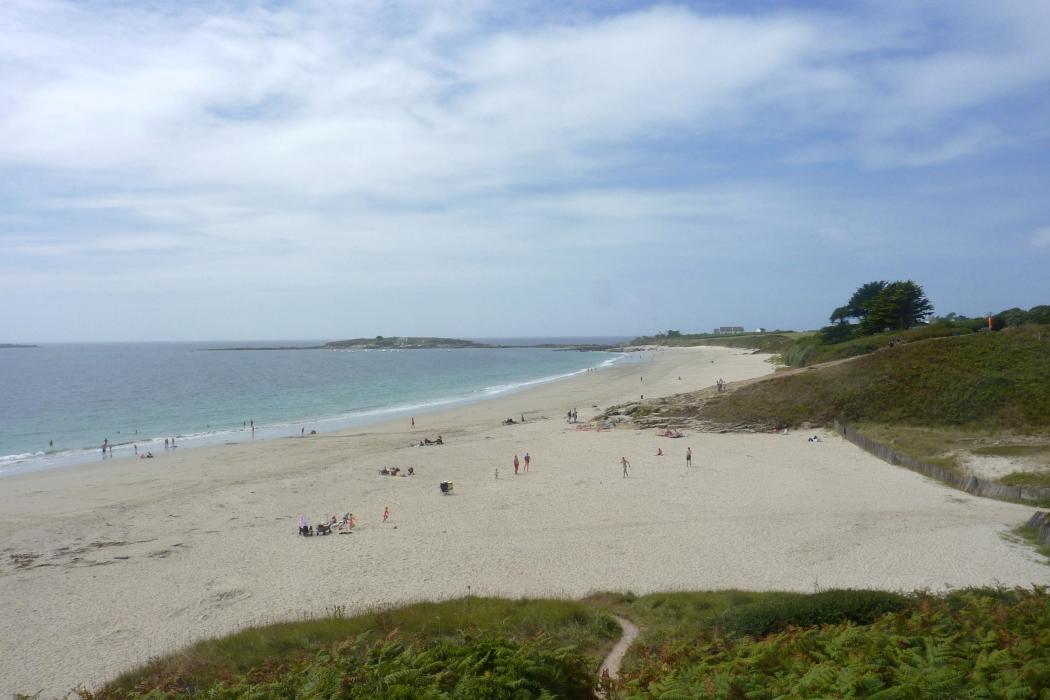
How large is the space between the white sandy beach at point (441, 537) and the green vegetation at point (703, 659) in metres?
3.47

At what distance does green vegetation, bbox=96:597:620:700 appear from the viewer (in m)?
7.58

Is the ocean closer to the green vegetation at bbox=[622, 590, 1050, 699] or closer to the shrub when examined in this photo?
the shrub

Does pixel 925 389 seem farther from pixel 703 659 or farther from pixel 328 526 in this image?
pixel 703 659

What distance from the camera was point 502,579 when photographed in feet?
51.9

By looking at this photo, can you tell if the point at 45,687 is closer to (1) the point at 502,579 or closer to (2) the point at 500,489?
(1) the point at 502,579

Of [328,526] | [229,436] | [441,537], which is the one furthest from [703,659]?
[229,436]

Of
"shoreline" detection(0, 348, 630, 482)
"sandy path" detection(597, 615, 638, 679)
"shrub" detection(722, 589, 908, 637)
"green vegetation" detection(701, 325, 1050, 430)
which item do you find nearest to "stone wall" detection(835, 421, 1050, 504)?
"green vegetation" detection(701, 325, 1050, 430)

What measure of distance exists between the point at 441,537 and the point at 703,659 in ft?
44.7

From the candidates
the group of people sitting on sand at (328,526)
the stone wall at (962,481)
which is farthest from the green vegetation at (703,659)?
the stone wall at (962,481)

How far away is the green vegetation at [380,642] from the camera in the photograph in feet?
24.9

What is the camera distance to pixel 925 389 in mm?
34969

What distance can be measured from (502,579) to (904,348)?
34308 millimetres

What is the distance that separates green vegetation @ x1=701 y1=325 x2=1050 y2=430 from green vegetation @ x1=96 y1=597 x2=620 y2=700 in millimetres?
27997

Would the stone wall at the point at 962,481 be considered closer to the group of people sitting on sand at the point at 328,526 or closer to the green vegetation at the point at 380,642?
the green vegetation at the point at 380,642
